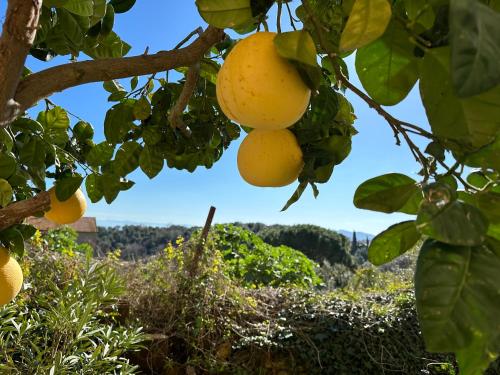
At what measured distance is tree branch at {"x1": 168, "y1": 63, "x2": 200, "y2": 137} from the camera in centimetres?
103

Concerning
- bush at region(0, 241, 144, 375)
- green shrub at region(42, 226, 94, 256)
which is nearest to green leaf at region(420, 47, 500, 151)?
bush at region(0, 241, 144, 375)

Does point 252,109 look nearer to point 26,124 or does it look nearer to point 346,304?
point 26,124

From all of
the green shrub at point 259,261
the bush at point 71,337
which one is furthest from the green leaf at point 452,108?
the green shrub at point 259,261

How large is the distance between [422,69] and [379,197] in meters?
0.13

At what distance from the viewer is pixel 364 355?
12.8 feet

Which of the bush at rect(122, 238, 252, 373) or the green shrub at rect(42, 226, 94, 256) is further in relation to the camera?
the green shrub at rect(42, 226, 94, 256)

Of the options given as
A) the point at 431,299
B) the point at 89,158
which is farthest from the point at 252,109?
the point at 89,158

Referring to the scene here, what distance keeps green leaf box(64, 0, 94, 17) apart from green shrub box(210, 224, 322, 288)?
5.09 meters

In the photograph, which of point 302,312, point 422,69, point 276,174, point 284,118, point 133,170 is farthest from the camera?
point 302,312

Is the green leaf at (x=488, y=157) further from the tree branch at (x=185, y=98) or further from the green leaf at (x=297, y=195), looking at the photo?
the tree branch at (x=185, y=98)

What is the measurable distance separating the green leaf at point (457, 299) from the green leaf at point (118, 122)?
1.05 metres

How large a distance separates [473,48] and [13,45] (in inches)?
27.6

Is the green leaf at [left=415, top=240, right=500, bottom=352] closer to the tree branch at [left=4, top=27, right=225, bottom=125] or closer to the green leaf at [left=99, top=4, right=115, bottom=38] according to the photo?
the tree branch at [left=4, top=27, right=225, bottom=125]

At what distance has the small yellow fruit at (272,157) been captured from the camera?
2.23 feet
